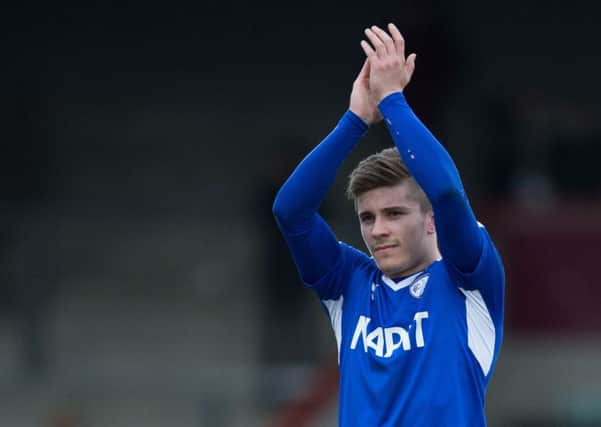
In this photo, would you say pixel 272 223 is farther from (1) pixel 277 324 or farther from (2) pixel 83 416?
(2) pixel 83 416

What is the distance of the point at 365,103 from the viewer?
3.81 metres

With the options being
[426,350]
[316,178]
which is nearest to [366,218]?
[316,178]

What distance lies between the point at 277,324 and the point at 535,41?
460cm

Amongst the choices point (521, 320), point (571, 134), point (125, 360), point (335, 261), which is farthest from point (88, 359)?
point (335, 261)

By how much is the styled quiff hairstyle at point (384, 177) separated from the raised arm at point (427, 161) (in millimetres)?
129

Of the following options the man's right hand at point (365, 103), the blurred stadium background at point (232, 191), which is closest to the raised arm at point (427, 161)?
the man's right hand at point (365, 103)

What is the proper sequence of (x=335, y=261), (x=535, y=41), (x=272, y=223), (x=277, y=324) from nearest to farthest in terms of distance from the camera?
(x=335, y=261), (x=277, y=324), (x=272, y=223), (x=535, y=41)

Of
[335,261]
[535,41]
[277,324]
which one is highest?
[535,41]

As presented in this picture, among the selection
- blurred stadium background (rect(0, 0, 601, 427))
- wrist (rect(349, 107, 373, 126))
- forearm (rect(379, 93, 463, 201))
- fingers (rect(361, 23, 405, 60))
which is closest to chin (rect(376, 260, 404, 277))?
forearm (rect(379, 93, 463, 201))

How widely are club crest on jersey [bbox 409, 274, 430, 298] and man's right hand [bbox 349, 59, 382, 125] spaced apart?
0.50 metres

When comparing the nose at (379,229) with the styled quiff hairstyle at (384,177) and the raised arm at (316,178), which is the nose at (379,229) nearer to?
the styled quiff hairstyle at (384,177)

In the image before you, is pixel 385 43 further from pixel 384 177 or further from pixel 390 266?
pixel 390 266

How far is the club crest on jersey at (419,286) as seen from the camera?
368cm

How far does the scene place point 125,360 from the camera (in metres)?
10.4
